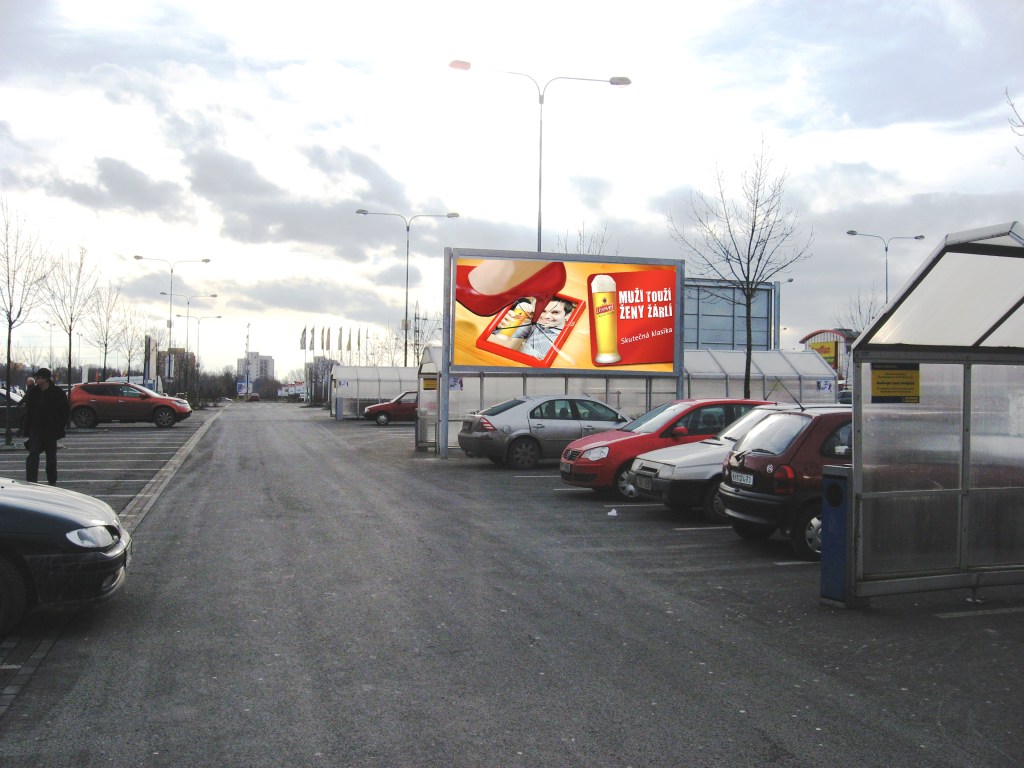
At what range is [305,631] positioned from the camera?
20.1ft

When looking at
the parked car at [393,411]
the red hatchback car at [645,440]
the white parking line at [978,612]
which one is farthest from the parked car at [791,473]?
the parked car at [393,411]

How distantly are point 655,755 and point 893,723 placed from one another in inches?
53.2

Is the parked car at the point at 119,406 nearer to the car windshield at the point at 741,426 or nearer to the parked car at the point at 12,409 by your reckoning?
the parked car at the point at 12,409

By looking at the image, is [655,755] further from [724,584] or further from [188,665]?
[724,584]

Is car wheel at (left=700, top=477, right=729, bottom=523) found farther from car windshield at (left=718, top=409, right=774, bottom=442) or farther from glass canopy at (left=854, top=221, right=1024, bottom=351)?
glass canopy at (left=854, top=221, right=1024, bottom=351)

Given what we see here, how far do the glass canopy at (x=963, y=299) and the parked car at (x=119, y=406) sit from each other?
3098 centimetres

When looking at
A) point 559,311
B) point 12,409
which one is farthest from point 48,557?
point 12,409

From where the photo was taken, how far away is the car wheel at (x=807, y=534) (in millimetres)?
9133

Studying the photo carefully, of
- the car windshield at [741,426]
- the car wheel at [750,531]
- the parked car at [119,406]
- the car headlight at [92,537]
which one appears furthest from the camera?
the parked car at [119,406]

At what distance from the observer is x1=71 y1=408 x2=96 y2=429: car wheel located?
32.8 metres

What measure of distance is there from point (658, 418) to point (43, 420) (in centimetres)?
915

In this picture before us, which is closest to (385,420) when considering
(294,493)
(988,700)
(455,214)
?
(455,214)

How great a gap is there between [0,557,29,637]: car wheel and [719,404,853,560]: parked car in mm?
6486

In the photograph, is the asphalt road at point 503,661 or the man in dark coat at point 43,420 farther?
the man in dark coat at point 43,420
